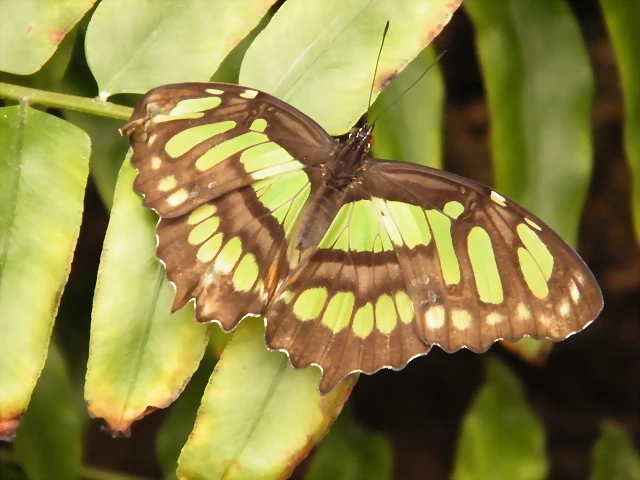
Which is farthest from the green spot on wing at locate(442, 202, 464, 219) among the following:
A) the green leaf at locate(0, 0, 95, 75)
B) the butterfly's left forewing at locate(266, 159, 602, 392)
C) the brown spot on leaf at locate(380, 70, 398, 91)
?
the green leaf at locate(0, 0, 95, 75)

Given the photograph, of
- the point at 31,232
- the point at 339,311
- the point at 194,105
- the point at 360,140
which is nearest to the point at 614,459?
the point at 339,311

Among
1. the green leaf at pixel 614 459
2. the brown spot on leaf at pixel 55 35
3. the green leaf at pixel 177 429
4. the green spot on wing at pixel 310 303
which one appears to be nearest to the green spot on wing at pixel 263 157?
the green spot on wing at pixel 310 303

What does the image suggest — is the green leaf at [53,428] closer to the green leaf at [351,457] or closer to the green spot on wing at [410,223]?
the green leaf at [351,457]

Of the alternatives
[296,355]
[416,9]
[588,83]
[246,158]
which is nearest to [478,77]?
[588,83]

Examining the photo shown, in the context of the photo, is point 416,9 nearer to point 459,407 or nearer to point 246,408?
point 246,408

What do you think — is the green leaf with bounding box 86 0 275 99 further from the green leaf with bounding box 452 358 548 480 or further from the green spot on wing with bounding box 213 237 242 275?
the green leaf with bounding box 452 358 548 480
